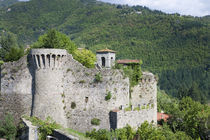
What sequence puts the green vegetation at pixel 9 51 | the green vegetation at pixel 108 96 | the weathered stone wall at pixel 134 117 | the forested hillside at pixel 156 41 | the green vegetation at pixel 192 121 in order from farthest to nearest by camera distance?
the forested hillside at pixel 156 41 < the green vegetation at pixel 9 51 < the green vegetation at pixel 192 121 < the green vegetation at pixel 108 96 < the weathered stone wall at pixel 134 117

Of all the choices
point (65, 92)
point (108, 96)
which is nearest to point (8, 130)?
point (65, 92)

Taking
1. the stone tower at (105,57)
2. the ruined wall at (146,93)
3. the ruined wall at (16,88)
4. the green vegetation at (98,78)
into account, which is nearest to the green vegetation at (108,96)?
the green vegetation at (98,78)

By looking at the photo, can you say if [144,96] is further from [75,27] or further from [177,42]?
[75,27]

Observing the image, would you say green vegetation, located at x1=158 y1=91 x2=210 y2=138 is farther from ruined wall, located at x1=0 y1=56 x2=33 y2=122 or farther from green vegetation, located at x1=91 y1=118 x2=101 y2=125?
ruined wall, located at x1=0 y1=56 x2=33 y2=122

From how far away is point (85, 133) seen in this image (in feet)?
84.3

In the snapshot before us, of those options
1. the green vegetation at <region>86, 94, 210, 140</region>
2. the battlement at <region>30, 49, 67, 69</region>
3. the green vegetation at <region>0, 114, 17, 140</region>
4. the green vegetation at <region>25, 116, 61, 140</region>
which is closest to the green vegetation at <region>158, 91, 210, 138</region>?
the green vegetation at <region>86, 94, 210, 140</region>

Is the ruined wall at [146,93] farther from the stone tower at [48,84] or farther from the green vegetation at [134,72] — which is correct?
the stone tower at [48,84]

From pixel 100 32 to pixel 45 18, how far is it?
2736 inches

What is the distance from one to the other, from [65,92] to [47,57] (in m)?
4.07

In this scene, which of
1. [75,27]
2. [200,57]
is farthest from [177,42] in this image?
[75,27]

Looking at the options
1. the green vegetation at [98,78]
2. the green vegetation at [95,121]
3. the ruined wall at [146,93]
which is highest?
the green vegetation at [98,78]

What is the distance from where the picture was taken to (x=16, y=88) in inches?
1058

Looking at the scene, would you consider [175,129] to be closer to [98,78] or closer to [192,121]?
[192,121]

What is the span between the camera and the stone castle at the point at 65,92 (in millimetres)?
25359
